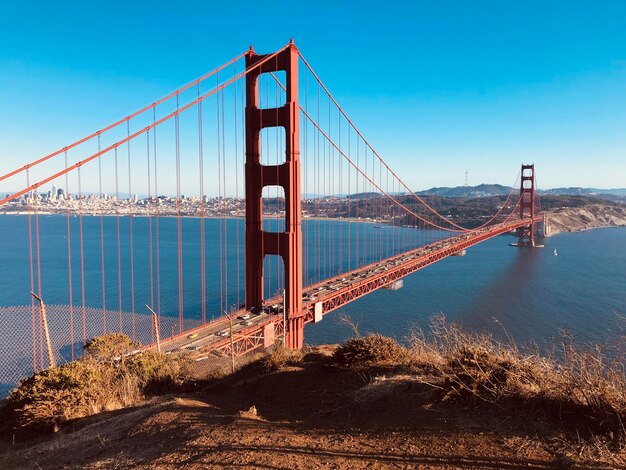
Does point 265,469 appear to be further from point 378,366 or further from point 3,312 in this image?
point 3,312

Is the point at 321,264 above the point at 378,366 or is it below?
below

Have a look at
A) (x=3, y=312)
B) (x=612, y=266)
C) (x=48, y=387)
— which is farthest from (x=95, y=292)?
(x=612, y=266)

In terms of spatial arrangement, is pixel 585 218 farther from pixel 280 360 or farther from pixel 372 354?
pixel 372 354

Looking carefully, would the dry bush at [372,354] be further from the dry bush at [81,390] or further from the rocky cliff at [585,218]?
the rocky cliff at [585,218]

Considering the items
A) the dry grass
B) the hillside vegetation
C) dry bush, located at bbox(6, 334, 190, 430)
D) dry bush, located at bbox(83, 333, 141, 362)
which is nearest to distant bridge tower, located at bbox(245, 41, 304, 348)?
dry bush, located at bbox(83, 333, 141, 362)

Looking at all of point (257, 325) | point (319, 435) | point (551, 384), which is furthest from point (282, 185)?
point (551, 384)

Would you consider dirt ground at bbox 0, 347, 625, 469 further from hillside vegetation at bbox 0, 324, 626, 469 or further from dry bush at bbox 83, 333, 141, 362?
dry bush at bbox 83, 333, 141, 362

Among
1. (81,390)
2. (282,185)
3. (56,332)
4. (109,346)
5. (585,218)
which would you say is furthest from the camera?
(585,218)
